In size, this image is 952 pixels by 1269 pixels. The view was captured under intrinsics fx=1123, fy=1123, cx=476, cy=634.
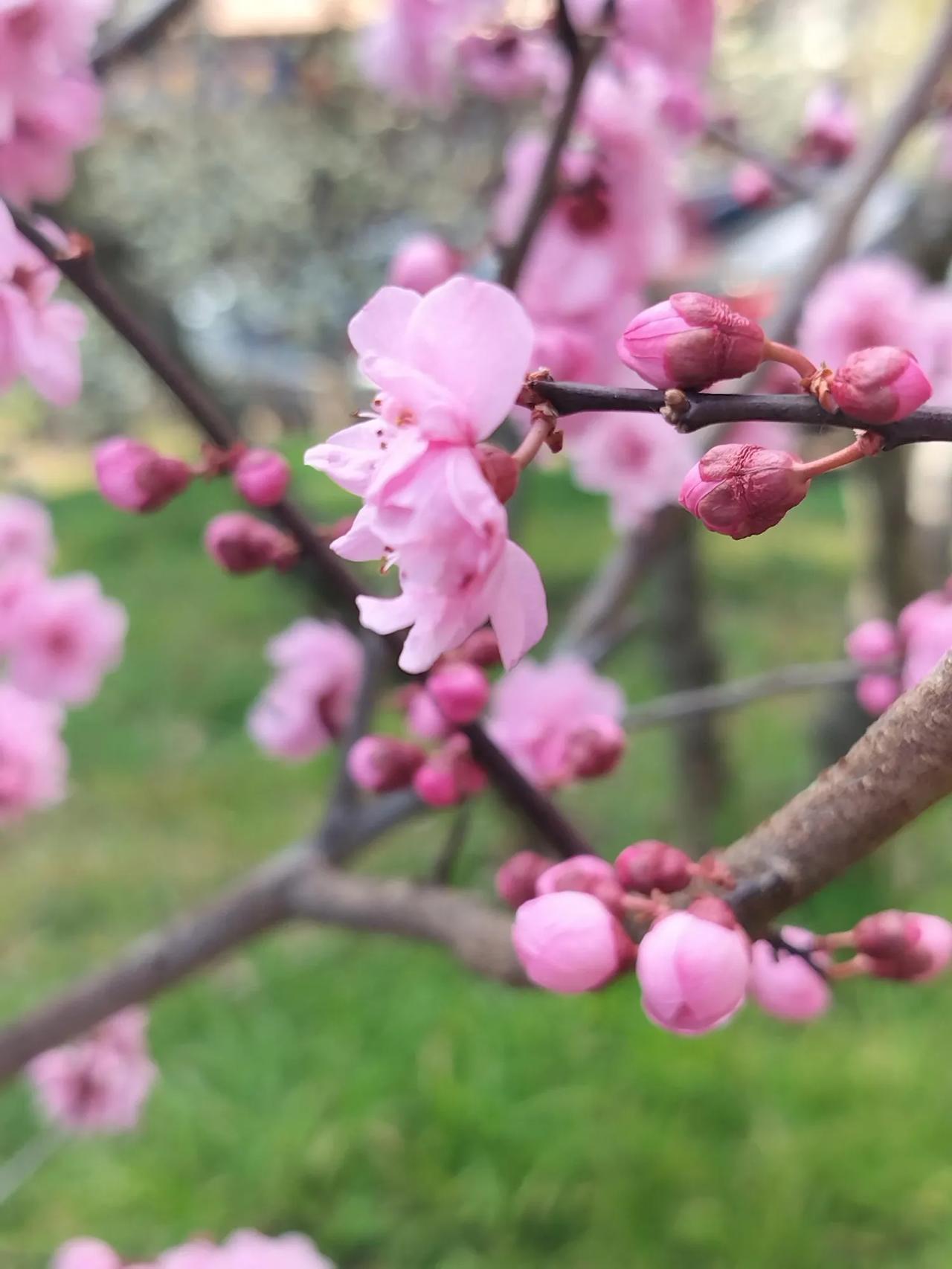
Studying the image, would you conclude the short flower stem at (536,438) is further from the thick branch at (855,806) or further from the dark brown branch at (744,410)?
the thick branch at (855,806)

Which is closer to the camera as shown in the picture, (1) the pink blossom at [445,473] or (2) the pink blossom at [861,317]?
(1) the pink blossom at [445,473]

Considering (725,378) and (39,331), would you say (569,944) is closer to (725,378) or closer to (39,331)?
(725,378)

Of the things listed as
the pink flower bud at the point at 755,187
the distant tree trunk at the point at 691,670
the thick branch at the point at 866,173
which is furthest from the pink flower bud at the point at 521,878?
the distant tree trunk at the point at 691,670

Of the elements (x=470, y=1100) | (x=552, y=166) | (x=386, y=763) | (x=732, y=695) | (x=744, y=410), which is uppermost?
(x=744, y=410)

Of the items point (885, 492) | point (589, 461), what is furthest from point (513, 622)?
point (885, 492)

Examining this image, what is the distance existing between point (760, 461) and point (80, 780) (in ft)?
9.38

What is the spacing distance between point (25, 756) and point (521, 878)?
2.49 feet

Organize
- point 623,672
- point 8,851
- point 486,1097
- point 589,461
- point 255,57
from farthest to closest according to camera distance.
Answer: point 255,57
point 623,672
point 8,851
point 486,1097
point 589,461

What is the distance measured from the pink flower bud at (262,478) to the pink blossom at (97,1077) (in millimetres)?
899

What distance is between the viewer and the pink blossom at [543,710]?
77 centimetres

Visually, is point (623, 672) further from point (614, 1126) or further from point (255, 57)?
point (255, 57)

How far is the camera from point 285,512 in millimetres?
553

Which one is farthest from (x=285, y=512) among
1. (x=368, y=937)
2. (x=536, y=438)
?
(x=368, y=937)

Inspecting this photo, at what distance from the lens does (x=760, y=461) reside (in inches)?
12.8
